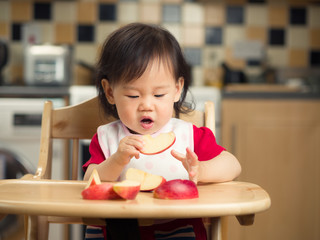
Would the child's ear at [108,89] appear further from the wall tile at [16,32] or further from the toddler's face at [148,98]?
the wall tile at [16,32]

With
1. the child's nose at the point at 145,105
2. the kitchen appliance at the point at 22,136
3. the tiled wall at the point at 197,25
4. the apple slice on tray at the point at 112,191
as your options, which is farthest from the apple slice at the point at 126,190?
the tiled wall at the point at 197,25

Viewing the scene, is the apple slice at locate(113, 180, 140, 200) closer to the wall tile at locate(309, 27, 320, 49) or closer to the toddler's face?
the toddler's face

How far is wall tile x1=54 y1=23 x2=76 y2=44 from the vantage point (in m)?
2.96

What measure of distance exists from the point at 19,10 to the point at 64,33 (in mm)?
311

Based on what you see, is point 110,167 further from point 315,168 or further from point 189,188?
point 315,168

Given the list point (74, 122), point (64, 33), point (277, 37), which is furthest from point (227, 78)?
point (74, 122)

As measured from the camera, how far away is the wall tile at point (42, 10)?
9.70 feet

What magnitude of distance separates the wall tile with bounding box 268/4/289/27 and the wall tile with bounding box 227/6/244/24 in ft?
0.59

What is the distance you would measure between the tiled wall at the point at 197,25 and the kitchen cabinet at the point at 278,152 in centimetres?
67

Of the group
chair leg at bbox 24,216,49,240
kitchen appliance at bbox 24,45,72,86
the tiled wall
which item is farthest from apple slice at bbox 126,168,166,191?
the tiled wall

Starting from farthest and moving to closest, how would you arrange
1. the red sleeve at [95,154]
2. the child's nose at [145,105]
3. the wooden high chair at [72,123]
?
1. the wooden high chair at [72,123]
2. the red sleeve at [95,154]
3. the child's nose at [145,105]

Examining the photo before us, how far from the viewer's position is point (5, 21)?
295 centimetres

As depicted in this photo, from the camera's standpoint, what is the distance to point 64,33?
2.97m

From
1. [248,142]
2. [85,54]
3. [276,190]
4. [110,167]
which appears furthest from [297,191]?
[110,167]
